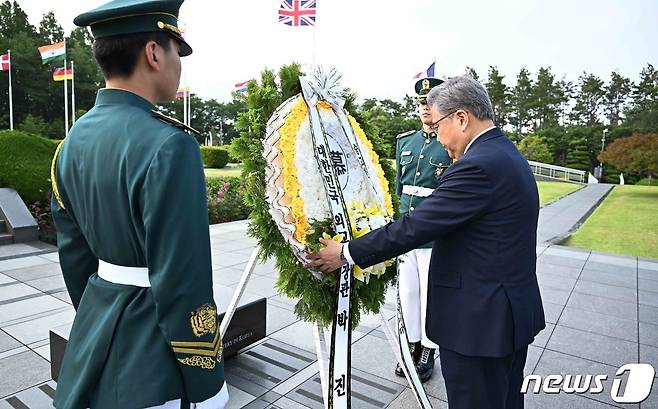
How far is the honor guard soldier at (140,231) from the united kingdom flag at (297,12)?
950 centimetres

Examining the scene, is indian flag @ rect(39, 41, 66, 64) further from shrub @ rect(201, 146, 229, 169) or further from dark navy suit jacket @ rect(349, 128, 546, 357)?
dark navy suit jacket @ rect(349, 128, 546, 357)

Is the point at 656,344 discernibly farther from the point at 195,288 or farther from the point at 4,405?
the point at 4,405

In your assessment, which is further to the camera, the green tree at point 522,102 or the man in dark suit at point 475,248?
the green tree at point 522,102

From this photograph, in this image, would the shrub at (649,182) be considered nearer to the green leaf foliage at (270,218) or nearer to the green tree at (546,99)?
the green tree at (546,99)

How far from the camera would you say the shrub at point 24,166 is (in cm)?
793

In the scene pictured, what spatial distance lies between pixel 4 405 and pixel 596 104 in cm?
6908

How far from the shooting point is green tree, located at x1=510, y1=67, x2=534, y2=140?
5778 cm

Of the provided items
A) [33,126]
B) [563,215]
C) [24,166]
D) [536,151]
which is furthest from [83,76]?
[563,215]

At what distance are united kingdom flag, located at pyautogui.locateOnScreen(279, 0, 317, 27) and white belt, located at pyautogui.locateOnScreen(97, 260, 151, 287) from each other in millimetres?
9728

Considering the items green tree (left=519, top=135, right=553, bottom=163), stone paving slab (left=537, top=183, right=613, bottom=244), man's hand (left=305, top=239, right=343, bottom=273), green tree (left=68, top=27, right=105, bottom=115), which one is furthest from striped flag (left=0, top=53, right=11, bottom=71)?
green tree (left=519, top=135, right=553, bottom=163)

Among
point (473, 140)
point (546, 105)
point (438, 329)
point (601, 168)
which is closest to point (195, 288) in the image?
point (438, 329)

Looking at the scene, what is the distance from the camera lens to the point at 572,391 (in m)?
3.13

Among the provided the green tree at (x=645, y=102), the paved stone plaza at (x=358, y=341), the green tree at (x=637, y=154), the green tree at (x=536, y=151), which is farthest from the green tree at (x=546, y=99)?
the paved stone plaza at (x=358, y=341)

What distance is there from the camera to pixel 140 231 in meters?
1.26
